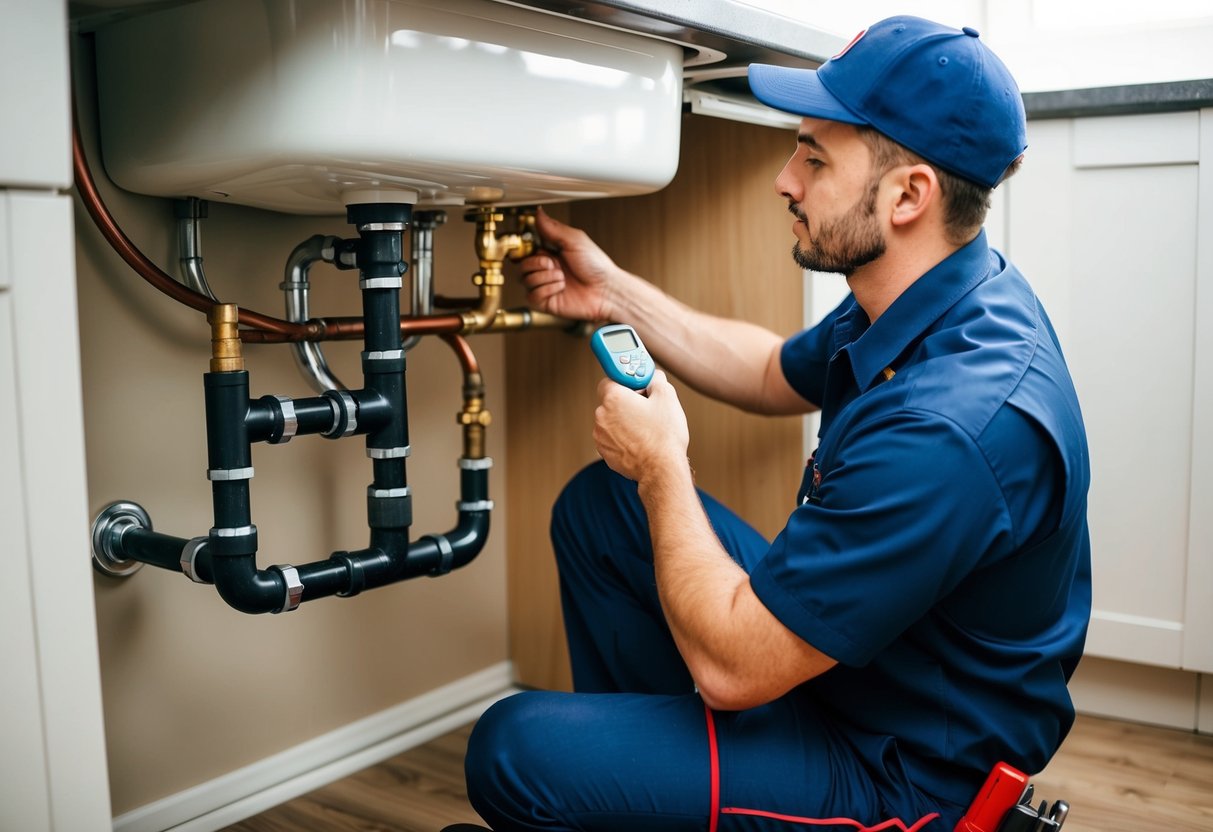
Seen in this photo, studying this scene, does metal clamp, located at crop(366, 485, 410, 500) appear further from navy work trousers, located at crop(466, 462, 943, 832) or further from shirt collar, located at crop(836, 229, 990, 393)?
shirt collar, located at crop(836, 229, 990, 393)

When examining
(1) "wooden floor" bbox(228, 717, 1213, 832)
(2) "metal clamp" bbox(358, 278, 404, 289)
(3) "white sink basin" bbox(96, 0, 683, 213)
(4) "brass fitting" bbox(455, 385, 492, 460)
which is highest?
(3) "white sink basin" bbox(96, 0, 683, 213)

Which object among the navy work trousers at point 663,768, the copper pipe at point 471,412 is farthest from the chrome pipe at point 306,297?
the navy work trousers at point 663,768

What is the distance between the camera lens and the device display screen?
99cm

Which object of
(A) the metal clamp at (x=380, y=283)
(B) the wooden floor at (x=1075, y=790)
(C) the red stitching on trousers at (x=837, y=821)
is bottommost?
(B) the wooden floor at (x=1075, y=790)

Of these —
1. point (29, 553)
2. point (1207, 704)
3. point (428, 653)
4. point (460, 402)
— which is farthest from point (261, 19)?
point (1207, 704)

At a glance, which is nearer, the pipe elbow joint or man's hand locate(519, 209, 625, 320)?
the pipe elbow joint

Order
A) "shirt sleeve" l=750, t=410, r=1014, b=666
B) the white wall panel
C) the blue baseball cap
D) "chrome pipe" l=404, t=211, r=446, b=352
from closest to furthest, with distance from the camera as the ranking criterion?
the white wall panel → "shirt sleeve" l=750, t=410, r=1014, b=666 → the blue baseball cap → "chrome pipe" l=404, t=211, r=446, b=352

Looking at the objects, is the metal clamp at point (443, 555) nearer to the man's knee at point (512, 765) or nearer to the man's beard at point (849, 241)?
the man's knee at point (512, 765)

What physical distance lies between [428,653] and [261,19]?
87 centimetres

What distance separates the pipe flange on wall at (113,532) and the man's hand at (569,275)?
1.56ft

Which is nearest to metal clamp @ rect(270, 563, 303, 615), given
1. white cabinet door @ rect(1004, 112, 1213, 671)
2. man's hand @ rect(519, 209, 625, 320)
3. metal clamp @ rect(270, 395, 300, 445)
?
metal clamp @ rect(270, 395, 300, 445)

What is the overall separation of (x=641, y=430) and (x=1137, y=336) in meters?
0.72

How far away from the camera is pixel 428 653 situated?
1.41m

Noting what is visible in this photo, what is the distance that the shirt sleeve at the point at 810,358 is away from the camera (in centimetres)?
115
